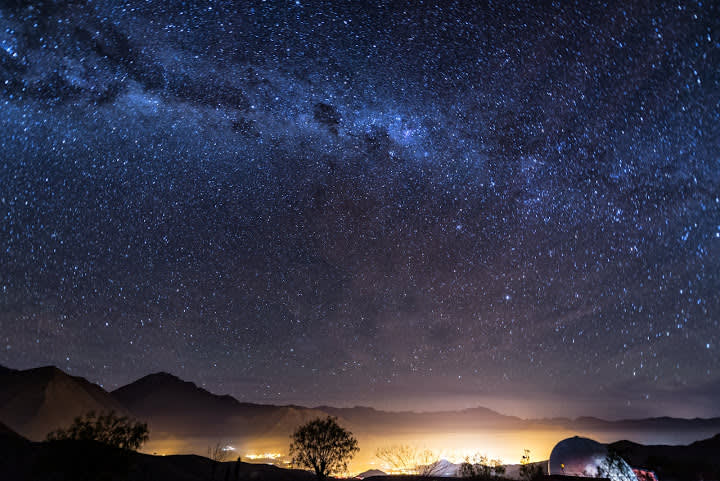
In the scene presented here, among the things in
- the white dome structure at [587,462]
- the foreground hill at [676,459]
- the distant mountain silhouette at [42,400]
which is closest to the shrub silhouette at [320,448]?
the white dome structure at [587,462]

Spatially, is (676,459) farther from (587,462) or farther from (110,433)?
(110,433)

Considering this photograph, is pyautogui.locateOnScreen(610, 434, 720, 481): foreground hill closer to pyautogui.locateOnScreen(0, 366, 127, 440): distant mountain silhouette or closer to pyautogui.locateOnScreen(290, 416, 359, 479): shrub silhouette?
pyautogui.locateOnScreen(290, 416, 359, 479): shrub silhouette

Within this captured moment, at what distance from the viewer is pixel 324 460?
39812 mm

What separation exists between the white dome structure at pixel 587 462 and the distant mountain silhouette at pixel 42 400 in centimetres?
14527

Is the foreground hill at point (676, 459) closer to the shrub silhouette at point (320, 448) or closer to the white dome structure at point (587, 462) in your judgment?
the white dome structure at point (587, 462)

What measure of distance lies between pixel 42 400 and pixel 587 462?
172m

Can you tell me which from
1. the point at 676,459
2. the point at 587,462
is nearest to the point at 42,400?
the point at 587,462

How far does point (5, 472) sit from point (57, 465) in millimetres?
9597

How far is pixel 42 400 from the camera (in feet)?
492

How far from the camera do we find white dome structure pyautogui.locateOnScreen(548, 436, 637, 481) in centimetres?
4194

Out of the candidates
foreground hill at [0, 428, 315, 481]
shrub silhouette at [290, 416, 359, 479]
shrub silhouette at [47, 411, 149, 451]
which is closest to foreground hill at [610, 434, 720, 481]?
shrub silhouette at [290, 416, 359, 479]

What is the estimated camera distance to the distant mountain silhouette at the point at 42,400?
137375 millimetres

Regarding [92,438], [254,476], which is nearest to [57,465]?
[92,438]

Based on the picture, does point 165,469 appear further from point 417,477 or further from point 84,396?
point 84,396
